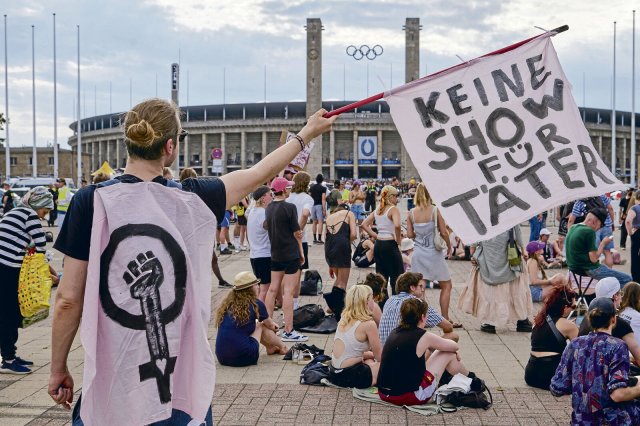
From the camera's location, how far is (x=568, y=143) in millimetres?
4523

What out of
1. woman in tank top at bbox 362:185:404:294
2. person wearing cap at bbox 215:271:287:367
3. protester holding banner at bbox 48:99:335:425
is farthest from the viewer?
woman in tank top at bbox 362:185:404:294

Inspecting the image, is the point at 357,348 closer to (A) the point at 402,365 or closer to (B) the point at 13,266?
(A) the point at 402,365

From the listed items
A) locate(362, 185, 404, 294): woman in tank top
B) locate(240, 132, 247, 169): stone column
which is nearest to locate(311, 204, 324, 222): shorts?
locate(362, 185, 404, 294): woman in tank top

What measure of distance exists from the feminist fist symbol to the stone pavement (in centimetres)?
341

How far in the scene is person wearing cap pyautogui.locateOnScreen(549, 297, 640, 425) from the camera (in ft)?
16.1

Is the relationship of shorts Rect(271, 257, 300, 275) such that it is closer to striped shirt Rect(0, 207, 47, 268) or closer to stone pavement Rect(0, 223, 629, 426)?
stone pavement Rect(0, 223, 629, 426)

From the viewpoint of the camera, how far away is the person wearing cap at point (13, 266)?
7250mm

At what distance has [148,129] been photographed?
2.62m

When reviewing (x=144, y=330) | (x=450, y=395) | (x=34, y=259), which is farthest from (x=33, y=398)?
(x=144, y=330)

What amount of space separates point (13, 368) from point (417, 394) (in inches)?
154

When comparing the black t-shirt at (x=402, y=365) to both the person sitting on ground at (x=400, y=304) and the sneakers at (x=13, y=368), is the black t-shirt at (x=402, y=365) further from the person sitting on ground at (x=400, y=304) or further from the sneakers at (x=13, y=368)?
the sneakers at (x=13, y=368)

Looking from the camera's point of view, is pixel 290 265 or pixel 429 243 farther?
pixel 429 243

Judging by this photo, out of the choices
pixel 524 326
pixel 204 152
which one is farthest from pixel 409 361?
pixel 204 152

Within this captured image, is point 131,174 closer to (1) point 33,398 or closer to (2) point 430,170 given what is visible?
(2) point 430,170
